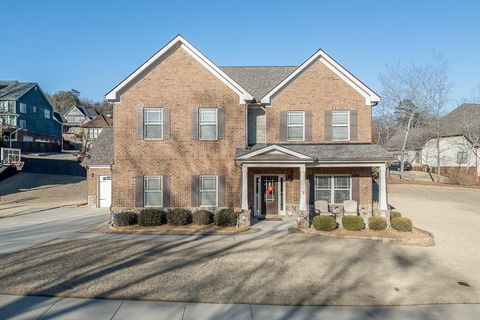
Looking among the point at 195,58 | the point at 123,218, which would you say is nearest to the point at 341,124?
the point at 195,58

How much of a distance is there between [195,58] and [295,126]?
656 cm

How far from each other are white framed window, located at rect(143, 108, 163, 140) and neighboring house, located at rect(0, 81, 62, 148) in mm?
41473

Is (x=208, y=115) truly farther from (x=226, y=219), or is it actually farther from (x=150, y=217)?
(x=150, y=217)

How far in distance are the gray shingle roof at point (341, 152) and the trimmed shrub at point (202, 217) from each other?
10.4 ft

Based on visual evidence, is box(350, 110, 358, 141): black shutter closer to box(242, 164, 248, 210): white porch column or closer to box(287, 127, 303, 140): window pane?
box(287, 127, 303, 140): window pane

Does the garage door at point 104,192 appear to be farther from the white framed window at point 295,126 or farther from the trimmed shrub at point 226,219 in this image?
the white framed window at point 295,126

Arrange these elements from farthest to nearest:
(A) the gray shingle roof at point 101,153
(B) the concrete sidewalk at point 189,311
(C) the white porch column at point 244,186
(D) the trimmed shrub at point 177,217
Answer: (A) the gray shingle roof at point 101,153
(C) the white porch column at point 244,186
(D) the trimmed shrub at point 177,217
(B) the concrete sidewalk at point 189,311

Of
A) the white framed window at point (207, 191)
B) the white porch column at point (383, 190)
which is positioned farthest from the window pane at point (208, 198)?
the white porch column at point (383, 190)

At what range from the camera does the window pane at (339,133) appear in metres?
19.3

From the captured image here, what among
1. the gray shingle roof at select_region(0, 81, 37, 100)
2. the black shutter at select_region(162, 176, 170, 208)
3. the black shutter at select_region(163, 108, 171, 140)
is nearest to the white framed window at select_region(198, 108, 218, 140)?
the black shutter at select_region(163, 108, 171, 140)

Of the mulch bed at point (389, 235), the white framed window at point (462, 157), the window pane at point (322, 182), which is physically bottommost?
the mulch bed at point (389, 235)

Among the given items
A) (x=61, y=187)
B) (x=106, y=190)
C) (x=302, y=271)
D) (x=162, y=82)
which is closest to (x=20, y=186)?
(x=61, y=187)

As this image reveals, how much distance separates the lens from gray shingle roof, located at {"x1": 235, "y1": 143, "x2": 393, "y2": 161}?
1706 cm

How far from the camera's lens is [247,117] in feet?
63.2
